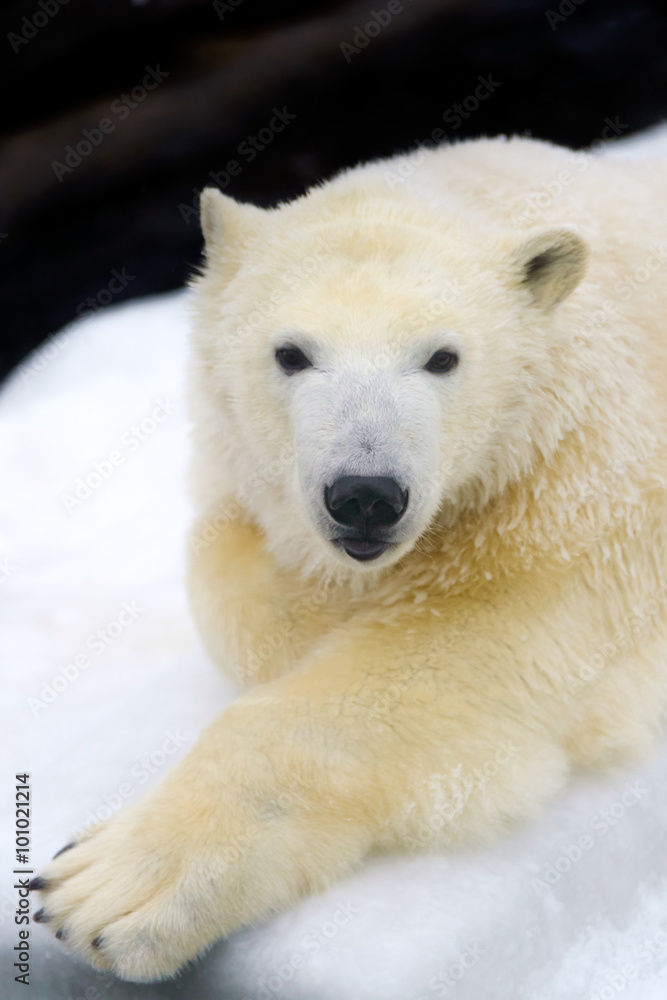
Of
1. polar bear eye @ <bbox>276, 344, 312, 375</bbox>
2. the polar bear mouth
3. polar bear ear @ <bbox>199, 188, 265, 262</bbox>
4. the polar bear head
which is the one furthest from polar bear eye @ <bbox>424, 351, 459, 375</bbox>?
polar bear ear @ <bbox>199, 188, 265, 262</bbox>

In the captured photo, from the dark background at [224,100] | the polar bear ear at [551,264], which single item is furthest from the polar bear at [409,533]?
the dark background at [224,100]

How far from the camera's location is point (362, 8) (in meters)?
5.21

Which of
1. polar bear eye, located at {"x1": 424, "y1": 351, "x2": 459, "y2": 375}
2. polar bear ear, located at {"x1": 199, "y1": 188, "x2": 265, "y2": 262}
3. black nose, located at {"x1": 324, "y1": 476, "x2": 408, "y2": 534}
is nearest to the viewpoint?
A: black nose, located at {"x1": 324, "y1": 476, "x2": 408, "y2": 534}

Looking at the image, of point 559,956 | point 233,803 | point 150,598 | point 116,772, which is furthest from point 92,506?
point 559,956

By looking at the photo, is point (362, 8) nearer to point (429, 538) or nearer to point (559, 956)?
point (429, 538)

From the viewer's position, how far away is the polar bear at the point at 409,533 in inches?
87.4

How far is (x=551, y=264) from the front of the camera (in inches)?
96.2

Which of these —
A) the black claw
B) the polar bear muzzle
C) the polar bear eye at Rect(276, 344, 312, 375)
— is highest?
the polar bear eye at Rect(276, 344, 312, 375)

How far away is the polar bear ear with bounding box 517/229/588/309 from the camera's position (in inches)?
94.3

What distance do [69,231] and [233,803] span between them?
4914 millimetres

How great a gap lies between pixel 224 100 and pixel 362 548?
4169 mm

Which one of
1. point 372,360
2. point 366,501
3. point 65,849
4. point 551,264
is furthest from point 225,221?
point 65,849

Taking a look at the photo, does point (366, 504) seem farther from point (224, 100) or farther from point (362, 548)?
point (224, 100)

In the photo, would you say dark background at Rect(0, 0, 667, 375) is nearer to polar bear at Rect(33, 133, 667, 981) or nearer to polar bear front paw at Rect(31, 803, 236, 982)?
polar bear at Rect(33, 133, 667, 981)
